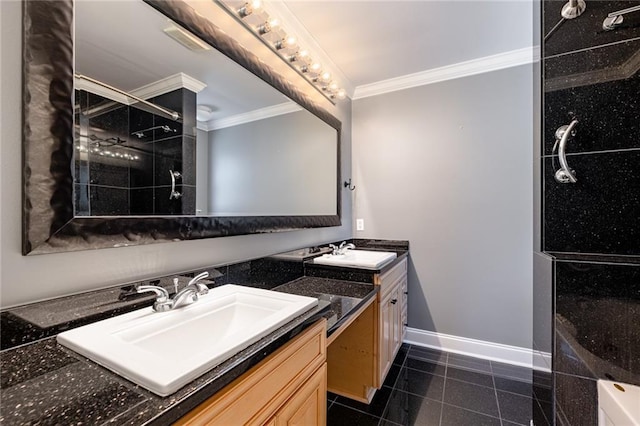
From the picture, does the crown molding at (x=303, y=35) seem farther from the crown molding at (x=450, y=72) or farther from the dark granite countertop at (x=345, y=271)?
the dark granite countertop at (x=345, y=271)

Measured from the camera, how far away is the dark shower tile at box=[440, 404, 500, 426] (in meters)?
1.58

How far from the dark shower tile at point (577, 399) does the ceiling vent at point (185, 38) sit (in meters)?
2.15

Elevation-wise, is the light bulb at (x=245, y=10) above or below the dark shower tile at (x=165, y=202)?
above

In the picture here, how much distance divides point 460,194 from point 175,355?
7.47ft

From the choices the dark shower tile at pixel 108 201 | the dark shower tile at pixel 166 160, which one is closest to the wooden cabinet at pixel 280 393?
the dark shower tile at pixel 108 201

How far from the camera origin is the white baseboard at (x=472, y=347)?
2.13 m

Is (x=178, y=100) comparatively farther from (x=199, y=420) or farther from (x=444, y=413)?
(x=444, y=413)

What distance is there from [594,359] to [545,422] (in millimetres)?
423

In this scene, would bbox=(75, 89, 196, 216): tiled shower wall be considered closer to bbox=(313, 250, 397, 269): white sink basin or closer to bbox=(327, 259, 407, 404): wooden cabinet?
bbox=(313, 250, 397, 269): white sink basin

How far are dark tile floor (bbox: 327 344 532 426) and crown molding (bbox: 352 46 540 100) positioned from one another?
2.33m

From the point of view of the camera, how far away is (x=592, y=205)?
4.62ft

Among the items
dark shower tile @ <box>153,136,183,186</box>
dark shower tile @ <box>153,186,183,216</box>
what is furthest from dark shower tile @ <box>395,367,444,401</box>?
dark shower tile @ <box>153,136,183,186</box>

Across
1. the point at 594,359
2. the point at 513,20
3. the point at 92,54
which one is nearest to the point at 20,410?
the point at 92,54

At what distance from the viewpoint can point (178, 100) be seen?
1161 millimetres
